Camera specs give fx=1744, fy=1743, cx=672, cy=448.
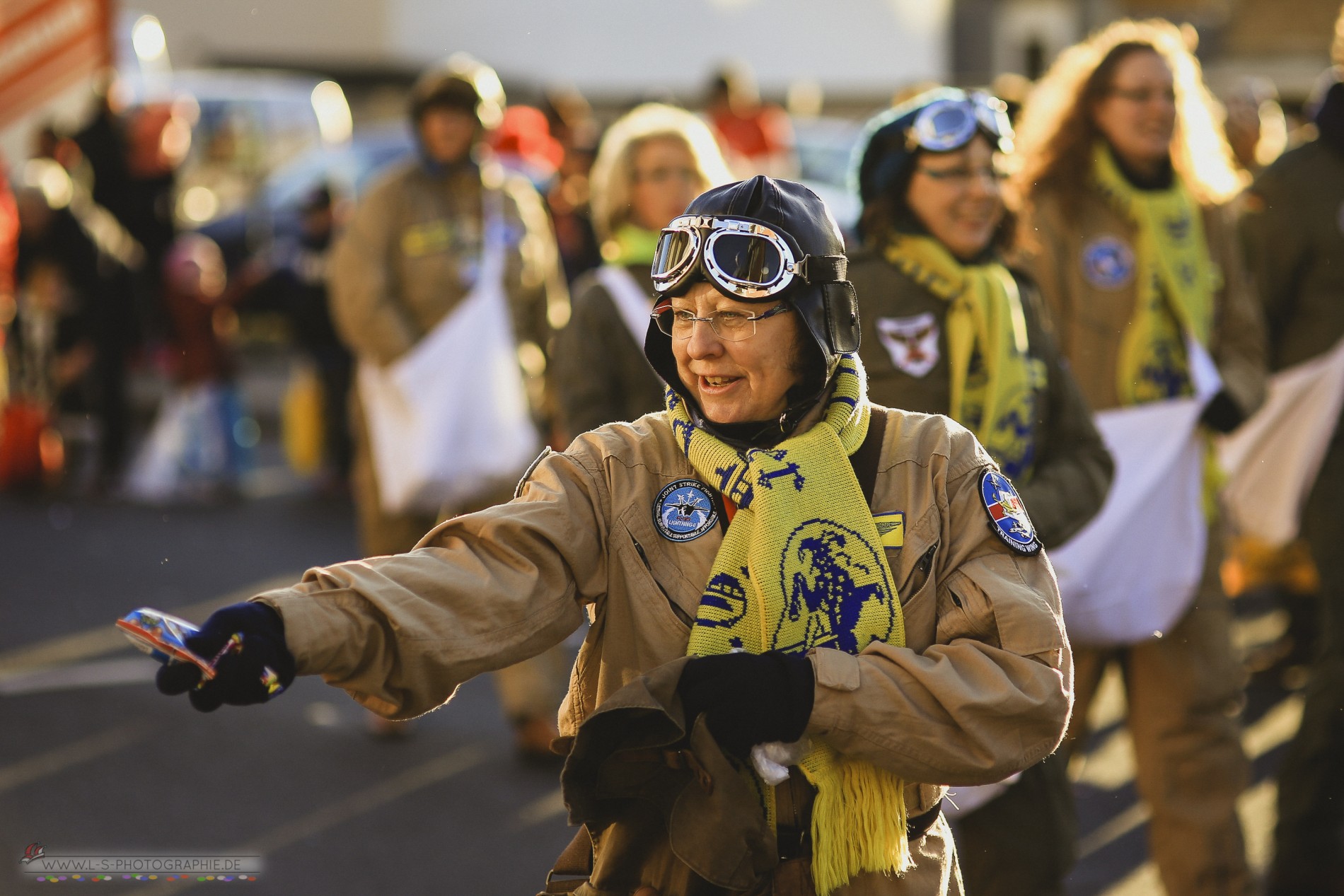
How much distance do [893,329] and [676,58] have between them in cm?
2604

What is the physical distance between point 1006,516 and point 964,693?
363 millimetres

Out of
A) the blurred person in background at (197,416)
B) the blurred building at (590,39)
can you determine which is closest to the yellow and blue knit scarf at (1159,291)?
the blurred person in background at (197,416)

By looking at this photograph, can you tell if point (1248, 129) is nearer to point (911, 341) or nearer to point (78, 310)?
point (911, 341)

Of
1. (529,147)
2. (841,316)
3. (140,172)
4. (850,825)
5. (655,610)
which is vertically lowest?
(140,172)

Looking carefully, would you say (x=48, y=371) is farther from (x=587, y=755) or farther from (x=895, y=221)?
(x=587, y=755)

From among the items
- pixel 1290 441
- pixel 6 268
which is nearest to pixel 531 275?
pixel 1290 441

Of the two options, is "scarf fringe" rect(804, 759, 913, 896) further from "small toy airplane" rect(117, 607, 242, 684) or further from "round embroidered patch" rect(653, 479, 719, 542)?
"small toy airplane" rect(117, 607, 242, 684)

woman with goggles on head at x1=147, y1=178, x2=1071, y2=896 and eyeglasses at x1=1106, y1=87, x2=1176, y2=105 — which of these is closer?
woman with goggles on head at x1=147, y1=178, x2=1071, y2=896

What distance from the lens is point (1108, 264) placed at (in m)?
4.86

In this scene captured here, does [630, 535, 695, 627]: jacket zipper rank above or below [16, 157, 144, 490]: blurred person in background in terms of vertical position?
above

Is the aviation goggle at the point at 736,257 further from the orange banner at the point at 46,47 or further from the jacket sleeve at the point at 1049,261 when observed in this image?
the orange banner at the point at 46,47

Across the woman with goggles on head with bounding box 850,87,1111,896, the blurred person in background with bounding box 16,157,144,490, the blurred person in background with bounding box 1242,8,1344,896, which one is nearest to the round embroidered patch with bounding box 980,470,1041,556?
the woman with goggles on head with bounding box 850,87,1111,896

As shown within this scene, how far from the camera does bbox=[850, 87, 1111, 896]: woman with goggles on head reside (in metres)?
4.03

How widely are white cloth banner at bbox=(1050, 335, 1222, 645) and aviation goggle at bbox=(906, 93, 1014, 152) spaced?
94 cm
